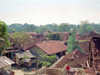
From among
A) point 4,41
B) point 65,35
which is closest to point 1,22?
point 4,41

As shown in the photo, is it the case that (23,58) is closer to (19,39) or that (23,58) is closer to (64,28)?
(19,39)

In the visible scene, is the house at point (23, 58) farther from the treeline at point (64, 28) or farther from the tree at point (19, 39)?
the treeline at point (64, 28)

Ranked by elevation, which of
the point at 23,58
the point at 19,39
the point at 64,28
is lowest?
the point at 23,58

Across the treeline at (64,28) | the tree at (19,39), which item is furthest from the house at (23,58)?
the treeline at (64,28)

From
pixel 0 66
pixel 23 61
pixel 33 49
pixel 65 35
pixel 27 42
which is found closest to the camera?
pixel 0 66

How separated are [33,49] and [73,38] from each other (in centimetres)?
1036

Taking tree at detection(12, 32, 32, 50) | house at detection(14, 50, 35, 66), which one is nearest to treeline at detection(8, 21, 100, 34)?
tree at detection(12, 32, 32, 50)

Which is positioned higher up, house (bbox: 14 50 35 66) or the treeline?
the treeline

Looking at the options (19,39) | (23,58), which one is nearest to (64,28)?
(19,39)

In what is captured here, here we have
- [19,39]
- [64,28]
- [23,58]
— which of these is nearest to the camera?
[23,58]

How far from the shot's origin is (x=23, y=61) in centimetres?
2561

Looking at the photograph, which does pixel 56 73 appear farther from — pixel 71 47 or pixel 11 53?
pixel 11 53

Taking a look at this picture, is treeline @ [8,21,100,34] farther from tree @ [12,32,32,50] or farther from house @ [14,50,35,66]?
house @ [14,50,35,66]

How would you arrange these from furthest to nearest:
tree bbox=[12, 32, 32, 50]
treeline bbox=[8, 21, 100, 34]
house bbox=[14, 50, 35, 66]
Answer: treeline bbox=[8, 21, 100, 34]
tree bbox=[12, 32, 32, 50]
house bbox=[14, 50, 35, 66]
